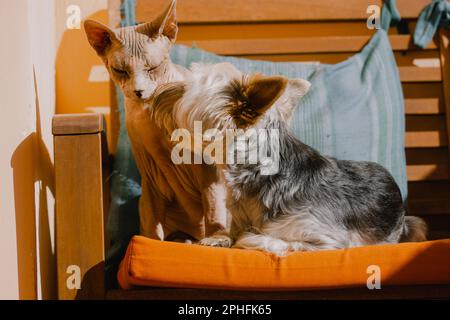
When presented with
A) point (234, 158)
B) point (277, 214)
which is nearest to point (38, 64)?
point (234, 158)

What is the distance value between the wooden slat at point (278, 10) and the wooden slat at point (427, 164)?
20.6 inches

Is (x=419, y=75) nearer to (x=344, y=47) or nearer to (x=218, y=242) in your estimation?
(x=344, y=47)

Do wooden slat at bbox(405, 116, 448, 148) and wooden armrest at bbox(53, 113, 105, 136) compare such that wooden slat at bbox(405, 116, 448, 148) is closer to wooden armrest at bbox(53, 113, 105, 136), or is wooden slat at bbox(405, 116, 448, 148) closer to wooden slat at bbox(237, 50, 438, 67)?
wooden slat at bbox(237, 50, 438, 67)

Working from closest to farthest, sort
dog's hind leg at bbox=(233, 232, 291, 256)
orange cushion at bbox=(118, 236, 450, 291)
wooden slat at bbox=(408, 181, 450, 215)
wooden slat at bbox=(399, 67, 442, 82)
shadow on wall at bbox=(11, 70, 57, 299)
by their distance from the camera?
orange cushion at bbox=(118, 236, 450, 291) < dog's hind leg at bbox=(233, 232, 291, 256) < shadow on wall at bbox=(11, 70, 57, 299) < wooden slat at bbox=(408, 181, 450, 215) < wooden slat at bbox=(399, 67, 442, 82)

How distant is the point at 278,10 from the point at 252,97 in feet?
3.16

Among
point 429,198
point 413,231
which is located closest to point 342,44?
point 429,198

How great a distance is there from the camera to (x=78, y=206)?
4.89ft

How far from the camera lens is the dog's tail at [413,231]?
174 centimetres

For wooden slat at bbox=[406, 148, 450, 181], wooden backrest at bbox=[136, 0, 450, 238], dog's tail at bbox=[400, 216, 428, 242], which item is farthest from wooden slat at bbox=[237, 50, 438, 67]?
dog's tail at bbox=[400, 216, 428, 242]

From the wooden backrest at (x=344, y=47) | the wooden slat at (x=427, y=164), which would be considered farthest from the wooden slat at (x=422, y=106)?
the wooden slat at (x=427, y=164)

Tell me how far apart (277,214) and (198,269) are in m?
0.29

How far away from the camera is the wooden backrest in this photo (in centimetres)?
225

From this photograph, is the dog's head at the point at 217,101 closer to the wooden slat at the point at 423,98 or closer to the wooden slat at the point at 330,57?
the wooden slat at the point at 330,57

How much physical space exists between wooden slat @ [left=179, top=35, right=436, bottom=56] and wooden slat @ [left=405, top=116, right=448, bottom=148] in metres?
0.28
